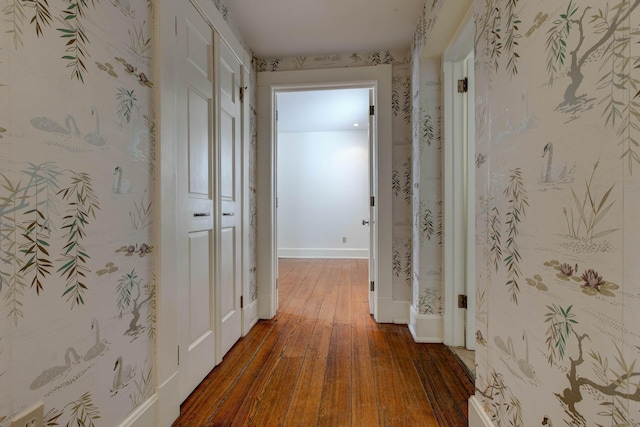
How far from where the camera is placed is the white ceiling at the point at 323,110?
3.79 meters

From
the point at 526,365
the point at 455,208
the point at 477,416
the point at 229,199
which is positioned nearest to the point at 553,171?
the point at 526,365

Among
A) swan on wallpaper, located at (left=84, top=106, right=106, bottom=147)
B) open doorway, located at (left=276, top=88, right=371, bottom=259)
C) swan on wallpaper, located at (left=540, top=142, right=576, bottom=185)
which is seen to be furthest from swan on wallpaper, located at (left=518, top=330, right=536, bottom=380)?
open doorway, located at (left=276, top=88, right=371, bottom=259)

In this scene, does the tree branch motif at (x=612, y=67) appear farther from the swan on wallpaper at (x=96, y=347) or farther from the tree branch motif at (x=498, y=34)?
the swan on wallpaper at (x=96, y=347)

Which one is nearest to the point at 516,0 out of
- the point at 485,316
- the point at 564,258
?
the point at 564,258

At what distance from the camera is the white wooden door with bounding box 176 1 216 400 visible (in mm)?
1340

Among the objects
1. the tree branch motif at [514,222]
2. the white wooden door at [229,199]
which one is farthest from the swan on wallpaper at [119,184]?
the tree branch motif at [514,222]

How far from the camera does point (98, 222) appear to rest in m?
0.90

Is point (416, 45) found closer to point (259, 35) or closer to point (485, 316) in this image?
point (259, 35)

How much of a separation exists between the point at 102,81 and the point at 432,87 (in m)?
1.87

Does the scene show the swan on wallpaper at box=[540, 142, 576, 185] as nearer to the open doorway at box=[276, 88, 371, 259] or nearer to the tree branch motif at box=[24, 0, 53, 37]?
the tree branch motif at box=[24, 0, 53, 37]

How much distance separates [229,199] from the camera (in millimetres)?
1900

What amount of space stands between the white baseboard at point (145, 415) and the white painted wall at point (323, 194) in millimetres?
4499

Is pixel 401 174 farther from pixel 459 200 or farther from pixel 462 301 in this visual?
pixel 462 301

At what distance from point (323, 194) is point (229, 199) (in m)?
3.79
